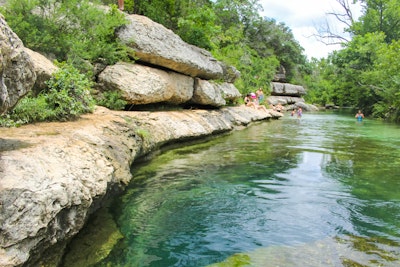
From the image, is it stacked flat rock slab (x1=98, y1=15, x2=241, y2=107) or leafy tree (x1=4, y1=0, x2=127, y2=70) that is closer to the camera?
leafy tree (x1=4, y1=0, x2=127, y2=70)

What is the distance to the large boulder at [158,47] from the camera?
10242 mm

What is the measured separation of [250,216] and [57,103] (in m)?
4.18

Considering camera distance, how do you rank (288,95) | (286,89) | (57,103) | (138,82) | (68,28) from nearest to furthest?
1. (57,103)
2. (68,28)
3. (138,82)
4. (286,89)
5. (288,95)

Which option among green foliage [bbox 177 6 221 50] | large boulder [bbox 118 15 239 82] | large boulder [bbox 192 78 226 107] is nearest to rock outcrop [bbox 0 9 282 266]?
large boulder [bbox 118 15 239 82]

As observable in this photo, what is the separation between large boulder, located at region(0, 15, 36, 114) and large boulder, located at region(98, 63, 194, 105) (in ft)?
18.9

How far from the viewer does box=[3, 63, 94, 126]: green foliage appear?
5230 millimetres

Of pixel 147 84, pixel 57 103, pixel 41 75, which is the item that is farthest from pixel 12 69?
pixel 147 84

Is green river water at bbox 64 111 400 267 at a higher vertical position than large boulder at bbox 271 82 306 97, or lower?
lower

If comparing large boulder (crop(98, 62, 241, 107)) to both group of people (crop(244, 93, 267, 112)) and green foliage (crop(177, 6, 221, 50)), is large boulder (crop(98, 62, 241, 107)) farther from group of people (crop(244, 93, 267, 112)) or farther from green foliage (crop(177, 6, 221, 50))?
group of people (crop(244, 93, 267, 112))

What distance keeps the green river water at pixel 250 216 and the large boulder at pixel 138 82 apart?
2.28 m

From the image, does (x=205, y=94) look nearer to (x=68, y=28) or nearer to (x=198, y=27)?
(x=198, y=27)

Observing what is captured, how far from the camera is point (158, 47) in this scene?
10.6 meters

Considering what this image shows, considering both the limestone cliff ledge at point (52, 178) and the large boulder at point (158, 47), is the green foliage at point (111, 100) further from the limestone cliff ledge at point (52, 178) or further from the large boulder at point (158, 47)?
the limestone cliff ledge at point (52, 178)

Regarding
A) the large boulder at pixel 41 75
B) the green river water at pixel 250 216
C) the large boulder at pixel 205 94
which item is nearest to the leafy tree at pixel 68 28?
the large boulder at pixel 41 75
